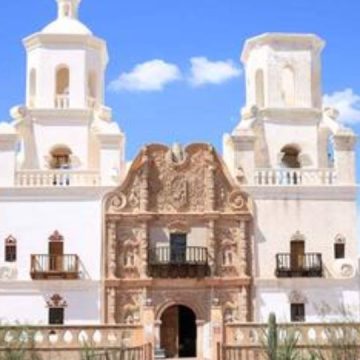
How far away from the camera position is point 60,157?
38031mm

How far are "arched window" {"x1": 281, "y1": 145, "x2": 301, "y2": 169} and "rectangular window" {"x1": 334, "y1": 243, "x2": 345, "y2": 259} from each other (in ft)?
12.6

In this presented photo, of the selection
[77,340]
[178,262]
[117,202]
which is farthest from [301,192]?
[77,340]

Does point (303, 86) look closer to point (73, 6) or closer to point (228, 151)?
point (228, 151)

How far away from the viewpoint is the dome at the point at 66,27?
38281 mm

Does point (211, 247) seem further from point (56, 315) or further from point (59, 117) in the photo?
point (59, 117)

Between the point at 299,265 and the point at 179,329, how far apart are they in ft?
17.0

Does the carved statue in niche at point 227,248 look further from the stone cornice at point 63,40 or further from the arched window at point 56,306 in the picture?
the stone cornice at point 63,40

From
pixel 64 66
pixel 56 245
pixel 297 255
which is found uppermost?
pixel 64 66

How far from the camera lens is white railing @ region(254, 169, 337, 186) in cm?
3628

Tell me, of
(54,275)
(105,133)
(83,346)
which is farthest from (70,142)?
(83,346)

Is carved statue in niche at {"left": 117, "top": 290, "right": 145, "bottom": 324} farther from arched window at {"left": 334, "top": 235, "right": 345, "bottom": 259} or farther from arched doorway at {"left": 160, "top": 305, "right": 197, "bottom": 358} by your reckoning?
arched window at {"left": 334, "top": 235, "right": 345, "bottom": 259}

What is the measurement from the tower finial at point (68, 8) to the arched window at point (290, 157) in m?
10.5

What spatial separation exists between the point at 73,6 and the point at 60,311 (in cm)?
1312

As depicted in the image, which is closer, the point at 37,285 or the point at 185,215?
the point at 37,285
